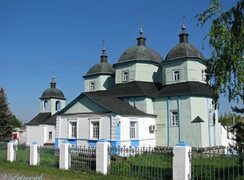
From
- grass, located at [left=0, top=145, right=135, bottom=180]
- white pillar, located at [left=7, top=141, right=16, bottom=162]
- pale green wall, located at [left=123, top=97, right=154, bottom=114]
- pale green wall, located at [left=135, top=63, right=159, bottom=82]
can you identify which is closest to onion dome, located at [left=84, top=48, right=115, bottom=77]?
pale green wall, located at [left=135, top=63, right=159, bottom=82]

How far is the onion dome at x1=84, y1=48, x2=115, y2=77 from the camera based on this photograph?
30109 millimetres

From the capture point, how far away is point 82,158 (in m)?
13.4

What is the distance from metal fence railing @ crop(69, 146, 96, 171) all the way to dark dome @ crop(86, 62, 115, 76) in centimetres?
1668

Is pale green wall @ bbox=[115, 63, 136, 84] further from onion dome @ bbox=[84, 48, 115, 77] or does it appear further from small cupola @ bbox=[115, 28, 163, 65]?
onion dome @ bbox=[84, 48, 115, 77]

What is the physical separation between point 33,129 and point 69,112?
1207 centimetres

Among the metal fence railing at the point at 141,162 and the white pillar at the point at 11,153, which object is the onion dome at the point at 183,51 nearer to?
the metal fence railing at the point at 141,162

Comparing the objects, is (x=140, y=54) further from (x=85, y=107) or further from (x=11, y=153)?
(x=11, y=153)

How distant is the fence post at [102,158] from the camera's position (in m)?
12.4

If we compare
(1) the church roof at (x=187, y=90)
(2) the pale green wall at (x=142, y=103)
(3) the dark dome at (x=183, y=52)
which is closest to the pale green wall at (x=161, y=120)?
(2) the pale green wall at (x=142, y=103)

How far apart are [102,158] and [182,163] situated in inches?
135

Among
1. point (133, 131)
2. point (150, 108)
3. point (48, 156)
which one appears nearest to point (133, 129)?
point (133, 131)

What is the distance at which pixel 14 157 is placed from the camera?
16469 mm

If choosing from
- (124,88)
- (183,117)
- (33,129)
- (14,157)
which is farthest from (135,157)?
(33,129)

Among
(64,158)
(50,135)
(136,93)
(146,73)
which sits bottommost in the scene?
(64,158)
